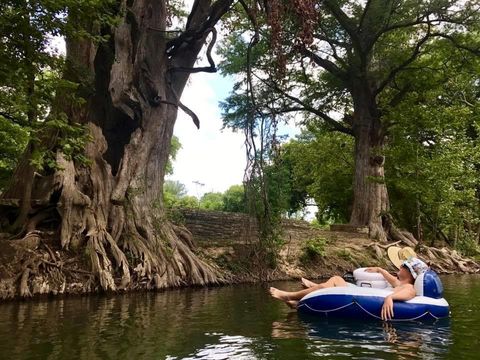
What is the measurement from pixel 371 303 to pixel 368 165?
16.5 m

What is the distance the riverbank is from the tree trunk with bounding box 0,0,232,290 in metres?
0.43

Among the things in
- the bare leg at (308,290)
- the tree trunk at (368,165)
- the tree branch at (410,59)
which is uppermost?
the tree branch at (410,59)

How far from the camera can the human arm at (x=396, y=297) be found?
8.90 meters

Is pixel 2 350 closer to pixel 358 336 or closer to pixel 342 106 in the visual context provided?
pixel 358 336

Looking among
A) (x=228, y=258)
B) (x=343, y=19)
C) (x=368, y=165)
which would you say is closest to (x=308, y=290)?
(x=228, y=258)

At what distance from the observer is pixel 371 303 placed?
29.8ft

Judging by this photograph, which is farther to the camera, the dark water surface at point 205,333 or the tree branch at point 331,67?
the tree branch at point 331,67

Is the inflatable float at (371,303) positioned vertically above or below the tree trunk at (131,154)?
below

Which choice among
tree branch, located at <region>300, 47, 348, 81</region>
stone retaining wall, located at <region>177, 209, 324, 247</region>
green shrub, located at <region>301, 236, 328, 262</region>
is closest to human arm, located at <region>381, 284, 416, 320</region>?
stone retaining wall, located at <region>177, 209, 324, 247</region>

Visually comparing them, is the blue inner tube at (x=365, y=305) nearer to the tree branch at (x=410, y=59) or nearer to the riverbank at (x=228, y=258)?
the riverbank at (x=228, y=258)

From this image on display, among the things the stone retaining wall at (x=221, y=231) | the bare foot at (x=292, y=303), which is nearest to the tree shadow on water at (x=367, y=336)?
the bare foot at (x=292, y=303)

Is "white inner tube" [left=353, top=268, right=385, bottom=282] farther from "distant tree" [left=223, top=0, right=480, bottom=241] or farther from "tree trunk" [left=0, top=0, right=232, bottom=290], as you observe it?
"distant tree" [left=223, top=0, right=480, bottom=241]

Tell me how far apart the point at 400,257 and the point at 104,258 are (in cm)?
632

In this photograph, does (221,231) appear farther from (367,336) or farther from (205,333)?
(367,336)
